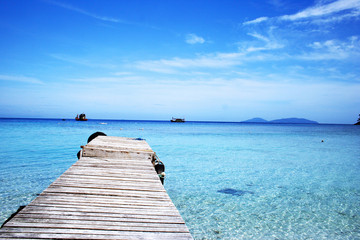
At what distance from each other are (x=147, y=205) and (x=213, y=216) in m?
4.86

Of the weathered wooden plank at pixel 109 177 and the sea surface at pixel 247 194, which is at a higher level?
the weathered wooden plank at pixel 109 177

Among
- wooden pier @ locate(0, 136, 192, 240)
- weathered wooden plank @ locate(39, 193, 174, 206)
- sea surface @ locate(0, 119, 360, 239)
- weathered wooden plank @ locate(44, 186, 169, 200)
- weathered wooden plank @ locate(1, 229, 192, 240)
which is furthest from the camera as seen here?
sea surface @ locate(0, 119, 360, 239)

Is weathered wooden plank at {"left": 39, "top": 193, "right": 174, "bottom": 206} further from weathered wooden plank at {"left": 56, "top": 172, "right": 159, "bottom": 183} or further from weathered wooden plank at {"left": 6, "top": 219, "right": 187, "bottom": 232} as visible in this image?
weathered wooden plank at {"left": 56, "top": 172, "right": 159, "bottom": 183}

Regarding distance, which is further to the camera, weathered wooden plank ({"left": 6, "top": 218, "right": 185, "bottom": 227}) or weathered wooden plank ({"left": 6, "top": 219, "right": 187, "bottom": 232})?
weathered wooden plank ({"left": 6, "top": 218, "right": 185, "bottom": 227})

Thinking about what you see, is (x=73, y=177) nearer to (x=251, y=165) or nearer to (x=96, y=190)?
(x=96, y=190)

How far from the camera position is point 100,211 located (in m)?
3.98

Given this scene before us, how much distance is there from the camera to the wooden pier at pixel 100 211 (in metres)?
3.23

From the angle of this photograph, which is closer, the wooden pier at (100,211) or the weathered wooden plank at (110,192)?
the wooden pier at (100,211)

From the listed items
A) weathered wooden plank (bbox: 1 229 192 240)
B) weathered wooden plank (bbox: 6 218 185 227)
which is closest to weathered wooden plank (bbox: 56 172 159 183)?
weathered wooden plank (bbox: 6 218 185 227)

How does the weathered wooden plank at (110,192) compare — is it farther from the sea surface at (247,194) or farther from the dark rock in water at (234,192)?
the dark rock in water at (234,192)

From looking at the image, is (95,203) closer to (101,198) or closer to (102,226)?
(101,198)

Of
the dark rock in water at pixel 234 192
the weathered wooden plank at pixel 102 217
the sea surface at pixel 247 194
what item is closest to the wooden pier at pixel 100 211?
the weathered wooden plank at pixel 102 217

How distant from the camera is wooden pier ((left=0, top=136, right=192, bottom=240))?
3.23 meters

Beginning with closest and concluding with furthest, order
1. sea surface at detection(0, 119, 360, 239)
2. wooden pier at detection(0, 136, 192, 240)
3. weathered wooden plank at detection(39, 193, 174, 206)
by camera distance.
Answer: wooden pier at detection(0, 136, 192, 240) < weathered wooden plank at detection(39, 193, 174, 206) < sea surface at detection(0, 119, 360, 239)
